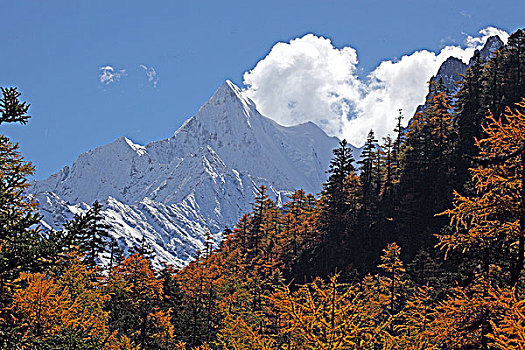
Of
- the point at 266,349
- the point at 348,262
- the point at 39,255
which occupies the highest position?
the point at 348,262

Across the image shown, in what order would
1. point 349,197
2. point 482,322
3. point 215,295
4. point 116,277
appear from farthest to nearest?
point 349,197 → point 215,295 → point 116,277 → point 482,322

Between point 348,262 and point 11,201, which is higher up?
point 348,262

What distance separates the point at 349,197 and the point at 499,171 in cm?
5215

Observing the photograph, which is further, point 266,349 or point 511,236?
point 511,236

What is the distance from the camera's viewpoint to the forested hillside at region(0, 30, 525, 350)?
921 cm

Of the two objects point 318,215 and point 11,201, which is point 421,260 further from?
point 11,201

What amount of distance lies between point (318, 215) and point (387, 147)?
1563 cm

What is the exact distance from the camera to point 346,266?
54.2 meters

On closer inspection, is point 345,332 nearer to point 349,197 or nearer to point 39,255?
point 39,255

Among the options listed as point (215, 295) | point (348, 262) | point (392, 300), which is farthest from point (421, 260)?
point (215, 295)

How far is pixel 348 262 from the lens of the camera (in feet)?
181

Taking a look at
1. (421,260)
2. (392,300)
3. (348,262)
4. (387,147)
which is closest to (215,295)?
(392,300)

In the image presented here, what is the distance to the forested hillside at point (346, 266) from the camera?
9211 mm

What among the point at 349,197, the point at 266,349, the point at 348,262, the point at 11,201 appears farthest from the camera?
the point at 349,197
